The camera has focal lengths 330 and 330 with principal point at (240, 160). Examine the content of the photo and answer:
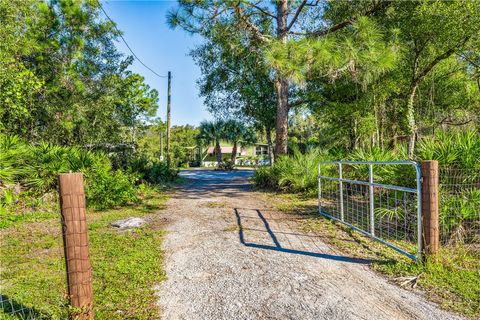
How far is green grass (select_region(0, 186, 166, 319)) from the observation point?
9.61ft

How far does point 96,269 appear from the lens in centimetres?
386

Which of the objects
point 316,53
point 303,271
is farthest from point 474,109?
point 303,271

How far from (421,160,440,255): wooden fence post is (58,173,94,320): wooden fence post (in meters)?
3.37

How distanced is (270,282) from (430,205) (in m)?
1.91

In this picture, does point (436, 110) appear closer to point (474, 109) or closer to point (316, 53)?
point (474, 109)

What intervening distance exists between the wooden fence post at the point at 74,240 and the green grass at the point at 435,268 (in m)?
2.94

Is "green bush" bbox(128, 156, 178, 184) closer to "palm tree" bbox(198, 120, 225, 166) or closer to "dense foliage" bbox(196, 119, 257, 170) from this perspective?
"dense foliage" bbox(196, 119, 257, 170)

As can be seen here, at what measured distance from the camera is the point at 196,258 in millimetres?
4246

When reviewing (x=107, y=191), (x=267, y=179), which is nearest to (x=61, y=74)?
(x=107, y=191)

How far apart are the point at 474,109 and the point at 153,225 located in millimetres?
14962

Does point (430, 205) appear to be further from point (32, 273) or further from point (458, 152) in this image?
point (32, 273)

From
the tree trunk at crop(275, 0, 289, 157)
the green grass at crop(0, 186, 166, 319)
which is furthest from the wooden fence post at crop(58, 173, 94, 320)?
the tree trunk at crop(275, 0, 289, 157)

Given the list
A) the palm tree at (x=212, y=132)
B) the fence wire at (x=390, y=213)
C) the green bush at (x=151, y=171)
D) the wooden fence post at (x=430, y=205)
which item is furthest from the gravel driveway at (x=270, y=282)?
the palm tree at (x=212, y=132)

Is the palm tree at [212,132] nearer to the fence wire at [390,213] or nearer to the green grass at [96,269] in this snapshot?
the fence wire at [390,213]
